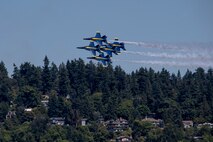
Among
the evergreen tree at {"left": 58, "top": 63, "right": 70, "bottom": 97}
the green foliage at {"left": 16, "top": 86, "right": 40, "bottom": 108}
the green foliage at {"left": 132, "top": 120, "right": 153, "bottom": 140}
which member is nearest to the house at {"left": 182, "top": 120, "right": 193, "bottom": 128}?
the green foliage at {"left": 132, "top": 120, "right": 153, "bottom": 140}

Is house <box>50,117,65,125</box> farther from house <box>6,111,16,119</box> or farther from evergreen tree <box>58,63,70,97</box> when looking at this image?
evergreen tree <box>58,63,70,97</box>

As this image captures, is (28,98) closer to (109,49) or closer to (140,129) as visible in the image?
(140,129)

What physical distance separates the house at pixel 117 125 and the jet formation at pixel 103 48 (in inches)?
1418

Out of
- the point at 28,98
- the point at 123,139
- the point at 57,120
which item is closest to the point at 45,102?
the point at 28,98

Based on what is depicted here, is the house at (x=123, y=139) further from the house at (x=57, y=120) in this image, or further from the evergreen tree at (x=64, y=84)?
the evergreen tree at (x=64, y=84)

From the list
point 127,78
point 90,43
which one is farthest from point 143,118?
point 90,43

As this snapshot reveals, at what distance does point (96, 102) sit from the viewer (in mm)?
164125

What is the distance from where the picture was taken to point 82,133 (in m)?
149

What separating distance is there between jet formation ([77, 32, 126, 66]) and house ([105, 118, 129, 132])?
36.0 metres

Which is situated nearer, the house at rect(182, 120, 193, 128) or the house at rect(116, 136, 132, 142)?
the house at rect(116, 136, 132, 142)

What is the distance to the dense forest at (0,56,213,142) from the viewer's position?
149m

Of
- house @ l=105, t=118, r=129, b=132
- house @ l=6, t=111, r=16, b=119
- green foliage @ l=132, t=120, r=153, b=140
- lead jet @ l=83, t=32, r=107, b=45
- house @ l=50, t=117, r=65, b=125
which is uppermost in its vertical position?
lead jet @ l=83, t=32, r=107, b=45

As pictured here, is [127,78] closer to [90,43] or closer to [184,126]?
[184,126]

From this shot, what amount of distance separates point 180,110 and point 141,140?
47.0 ft
